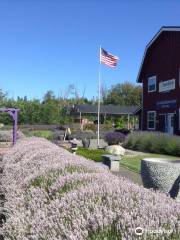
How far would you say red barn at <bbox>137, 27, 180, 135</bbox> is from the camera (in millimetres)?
35062

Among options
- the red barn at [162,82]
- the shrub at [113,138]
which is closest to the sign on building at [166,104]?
the red barn at [162,82]

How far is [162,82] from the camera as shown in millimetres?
37406

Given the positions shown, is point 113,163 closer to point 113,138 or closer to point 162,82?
point 113,138

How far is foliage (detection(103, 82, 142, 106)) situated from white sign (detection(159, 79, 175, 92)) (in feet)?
238

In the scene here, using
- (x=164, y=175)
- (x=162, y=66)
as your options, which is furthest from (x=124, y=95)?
(x=164, y=175)

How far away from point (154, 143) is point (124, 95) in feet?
283

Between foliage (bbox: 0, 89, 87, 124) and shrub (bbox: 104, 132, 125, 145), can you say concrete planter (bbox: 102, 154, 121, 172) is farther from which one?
foliage (bbox: 0, 89, 87, 124)

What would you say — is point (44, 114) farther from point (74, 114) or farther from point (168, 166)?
point (168, 166)

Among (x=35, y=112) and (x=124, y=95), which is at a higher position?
(x=124, y=95)

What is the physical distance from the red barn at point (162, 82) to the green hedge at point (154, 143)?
3948 mm

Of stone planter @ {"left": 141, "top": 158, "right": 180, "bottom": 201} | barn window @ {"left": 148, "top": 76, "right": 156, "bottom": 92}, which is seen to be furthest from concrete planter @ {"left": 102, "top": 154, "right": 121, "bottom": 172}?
barn window @ {"left": 148, "top": 76, "right": 156, "bottom": 92}

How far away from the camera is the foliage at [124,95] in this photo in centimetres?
11159

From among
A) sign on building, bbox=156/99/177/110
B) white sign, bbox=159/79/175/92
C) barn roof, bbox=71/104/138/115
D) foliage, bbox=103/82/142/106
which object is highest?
foliage, bbox=103/82/142/106

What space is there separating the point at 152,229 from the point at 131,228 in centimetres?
15
